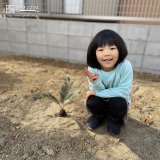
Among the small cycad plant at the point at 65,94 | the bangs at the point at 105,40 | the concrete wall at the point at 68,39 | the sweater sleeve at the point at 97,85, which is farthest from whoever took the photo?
the concrete wall at the point at 68,39

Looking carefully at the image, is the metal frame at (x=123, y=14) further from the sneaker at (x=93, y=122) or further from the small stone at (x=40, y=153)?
the small stone at (x=40, y=153)

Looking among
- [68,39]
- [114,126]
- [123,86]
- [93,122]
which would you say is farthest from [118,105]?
[68,39]

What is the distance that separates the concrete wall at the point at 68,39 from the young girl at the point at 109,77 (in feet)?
7.31

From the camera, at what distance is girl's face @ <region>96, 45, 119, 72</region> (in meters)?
1.68

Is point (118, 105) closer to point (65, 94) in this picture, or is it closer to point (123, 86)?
point (123, 86)

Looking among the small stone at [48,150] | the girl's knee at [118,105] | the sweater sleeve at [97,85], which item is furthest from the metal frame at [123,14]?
the small stone at [48,150]

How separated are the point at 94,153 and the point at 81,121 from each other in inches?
20.9

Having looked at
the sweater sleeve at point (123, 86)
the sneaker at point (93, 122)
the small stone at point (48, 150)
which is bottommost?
the small stone at point (48, 150)

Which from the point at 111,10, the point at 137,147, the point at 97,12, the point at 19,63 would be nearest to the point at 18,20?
the point at 19,63

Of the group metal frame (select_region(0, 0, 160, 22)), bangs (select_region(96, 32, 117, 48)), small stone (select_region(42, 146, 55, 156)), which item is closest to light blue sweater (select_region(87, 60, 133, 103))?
bangs (select_region(96, 32, 117, 48))

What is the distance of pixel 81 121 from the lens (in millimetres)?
2217

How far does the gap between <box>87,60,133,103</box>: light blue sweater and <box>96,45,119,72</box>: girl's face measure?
0.14 metres

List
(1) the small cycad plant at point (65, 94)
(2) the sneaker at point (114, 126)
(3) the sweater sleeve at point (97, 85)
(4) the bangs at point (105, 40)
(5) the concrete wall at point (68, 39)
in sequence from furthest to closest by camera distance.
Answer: (5) the concrete wall at point (68, 39), (1) the small cycad plant at point (65, 94), (2) the sneaker at point (114, 126), (3) the sweater sleeve at point (97, 85), (4) the bangs at point (105, 40)

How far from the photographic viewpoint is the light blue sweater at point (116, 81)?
72.3 inches
